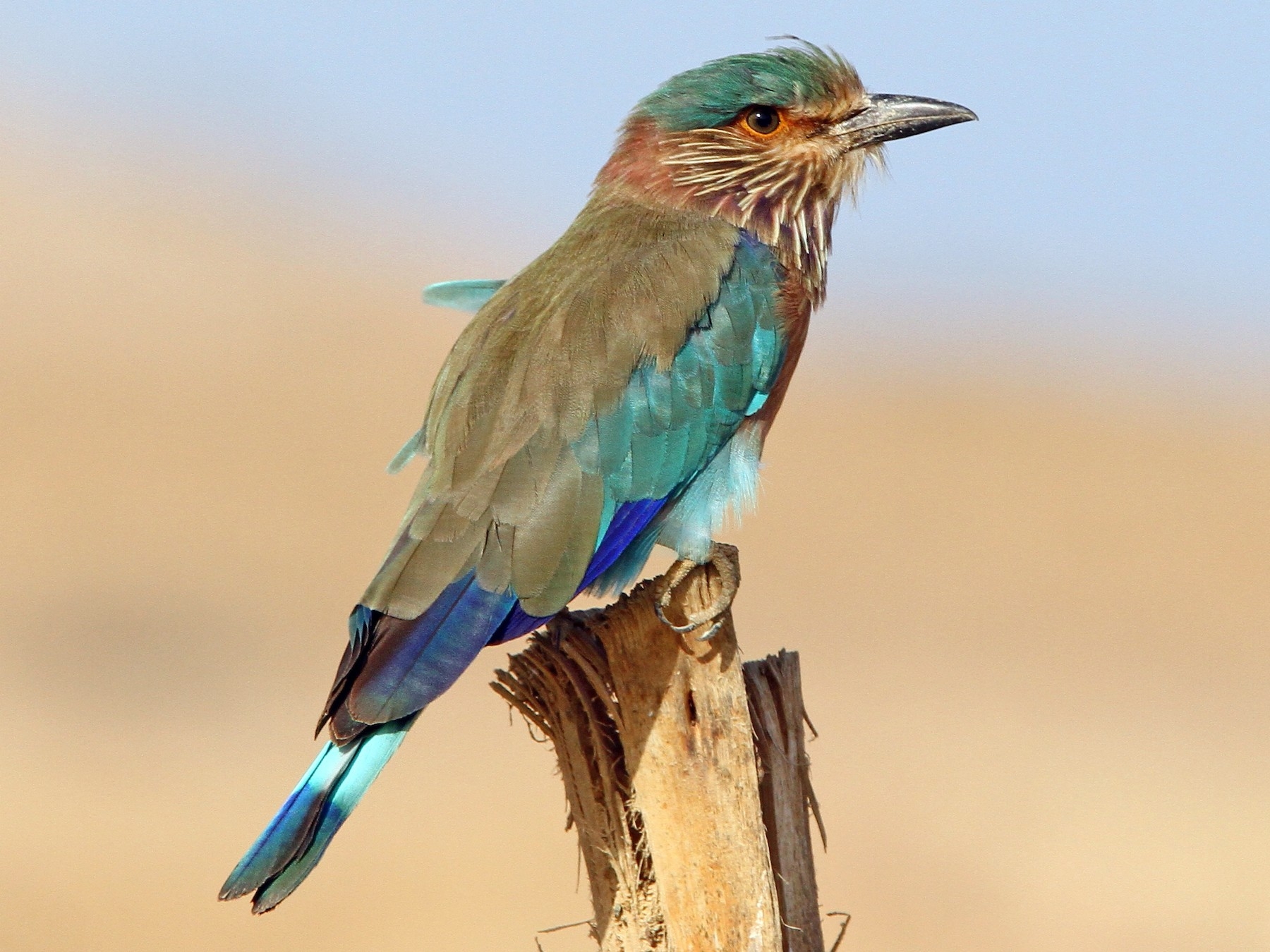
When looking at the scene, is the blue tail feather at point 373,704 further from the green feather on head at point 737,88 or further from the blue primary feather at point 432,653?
the green feather on head at point 737,88

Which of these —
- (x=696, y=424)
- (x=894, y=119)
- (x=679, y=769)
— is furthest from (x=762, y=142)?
(x=679, y=769)

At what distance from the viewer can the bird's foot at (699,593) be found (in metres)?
3.69

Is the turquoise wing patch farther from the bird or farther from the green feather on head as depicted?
the green feather on head

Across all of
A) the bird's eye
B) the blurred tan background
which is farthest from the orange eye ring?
the blurred tan background

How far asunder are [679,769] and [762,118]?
2.29 metres

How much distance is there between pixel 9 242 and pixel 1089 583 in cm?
2077

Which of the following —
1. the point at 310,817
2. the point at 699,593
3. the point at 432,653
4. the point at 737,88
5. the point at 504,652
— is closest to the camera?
the point at 310,817

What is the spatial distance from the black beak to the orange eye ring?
197mm

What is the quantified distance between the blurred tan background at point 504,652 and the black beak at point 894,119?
4.80m

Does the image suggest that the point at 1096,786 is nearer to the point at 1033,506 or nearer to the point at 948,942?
the point at 948,942

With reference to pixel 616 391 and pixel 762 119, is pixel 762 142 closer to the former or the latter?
pixel 762 119

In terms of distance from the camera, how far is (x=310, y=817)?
3.52 meters

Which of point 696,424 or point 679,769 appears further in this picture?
point 696,424

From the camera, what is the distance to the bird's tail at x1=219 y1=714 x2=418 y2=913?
3438 millimetres
